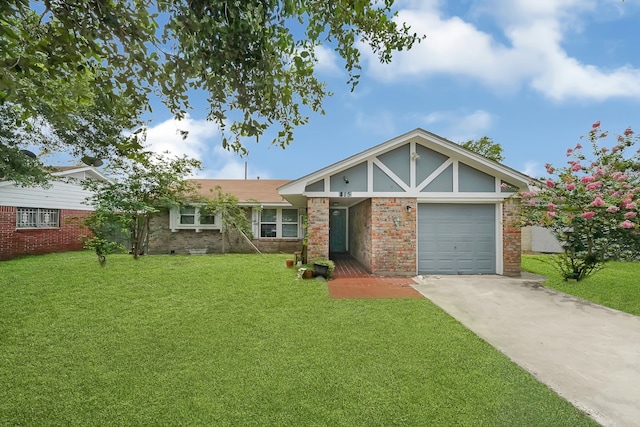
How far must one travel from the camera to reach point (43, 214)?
600 inches

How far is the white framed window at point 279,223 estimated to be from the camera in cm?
1634

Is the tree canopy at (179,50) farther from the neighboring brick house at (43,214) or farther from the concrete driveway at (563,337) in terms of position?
the neighboring brick house at (43,214)

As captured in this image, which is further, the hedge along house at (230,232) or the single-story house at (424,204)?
the hedge along house at (230,232)

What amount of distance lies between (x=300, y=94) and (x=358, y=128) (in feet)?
31.7

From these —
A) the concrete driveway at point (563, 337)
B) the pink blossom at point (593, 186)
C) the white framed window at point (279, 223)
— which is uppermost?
the pink blossom at point (593, 186)

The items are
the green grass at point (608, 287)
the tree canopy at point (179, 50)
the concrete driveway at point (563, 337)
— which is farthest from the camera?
the green grass at point (608, 287)

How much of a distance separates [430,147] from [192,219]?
12.2m

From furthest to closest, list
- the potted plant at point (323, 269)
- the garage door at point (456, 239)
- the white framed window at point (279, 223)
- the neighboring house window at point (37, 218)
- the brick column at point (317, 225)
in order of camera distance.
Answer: the white framed window at point (279, 223), the neighboring house window at point (37, 218), the garage door at point (456, 239), the brick column at point (317, 225), the potted plant at point (323, 269)

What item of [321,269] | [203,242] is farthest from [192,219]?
[321,269]

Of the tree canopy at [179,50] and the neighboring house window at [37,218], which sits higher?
the tree canopy at [179,50]

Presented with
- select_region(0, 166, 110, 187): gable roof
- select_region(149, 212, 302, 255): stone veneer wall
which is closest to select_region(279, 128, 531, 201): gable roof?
select_region(149, 212, 302, 255): stone veneer wall

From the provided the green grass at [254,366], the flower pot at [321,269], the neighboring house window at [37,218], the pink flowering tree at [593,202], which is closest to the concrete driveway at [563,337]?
the green grass at [254,366]

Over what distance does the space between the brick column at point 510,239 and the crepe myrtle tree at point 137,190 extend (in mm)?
12878

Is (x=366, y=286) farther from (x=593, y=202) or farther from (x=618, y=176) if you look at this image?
(x=618, y=176)
